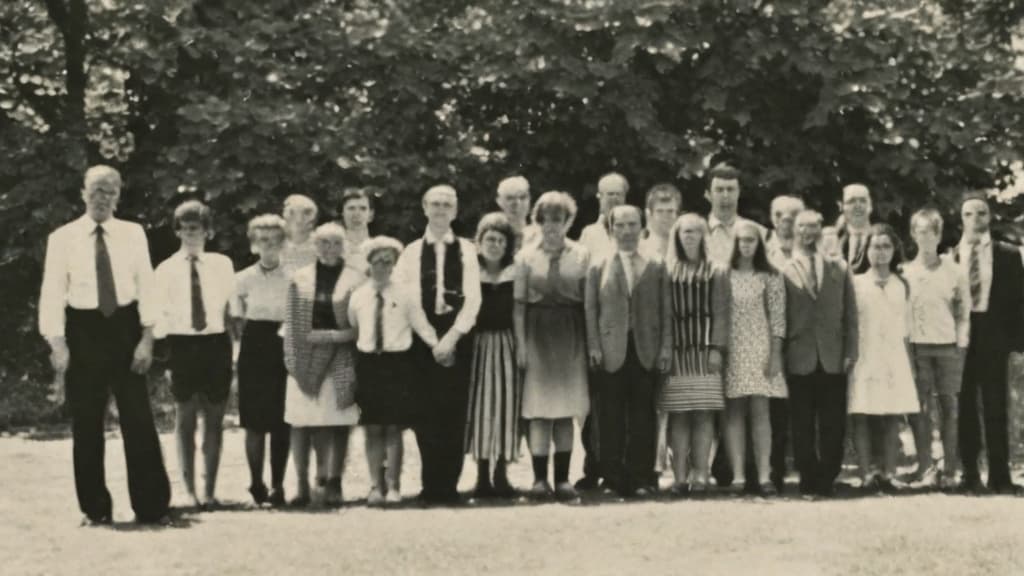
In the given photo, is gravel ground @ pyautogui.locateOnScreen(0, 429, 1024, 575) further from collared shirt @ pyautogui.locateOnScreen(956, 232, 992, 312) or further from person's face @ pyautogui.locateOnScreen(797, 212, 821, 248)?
person's face @ pyautogui.locateOnScreen(797, 212, 821, 248)

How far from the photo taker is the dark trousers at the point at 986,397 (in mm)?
11086

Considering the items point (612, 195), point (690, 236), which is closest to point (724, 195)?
point (690, 236)

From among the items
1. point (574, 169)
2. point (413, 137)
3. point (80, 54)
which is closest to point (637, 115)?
point (574, 169)

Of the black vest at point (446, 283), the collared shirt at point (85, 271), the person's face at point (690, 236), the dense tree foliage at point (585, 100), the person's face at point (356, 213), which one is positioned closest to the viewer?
the collared shirt at point (85, 271)

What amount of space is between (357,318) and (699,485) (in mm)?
2521

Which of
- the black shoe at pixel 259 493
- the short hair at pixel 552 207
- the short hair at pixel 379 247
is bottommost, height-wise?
the black shoe at pixel 259 493

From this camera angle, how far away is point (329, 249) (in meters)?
10.4

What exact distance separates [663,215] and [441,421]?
2096 mm

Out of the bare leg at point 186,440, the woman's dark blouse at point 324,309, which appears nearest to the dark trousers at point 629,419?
the woman's dark blouse at point 324,309

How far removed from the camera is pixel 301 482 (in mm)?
10391

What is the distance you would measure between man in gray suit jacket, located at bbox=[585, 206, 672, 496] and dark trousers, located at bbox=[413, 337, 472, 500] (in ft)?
2.94

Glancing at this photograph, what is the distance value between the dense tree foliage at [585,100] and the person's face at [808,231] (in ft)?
11.0

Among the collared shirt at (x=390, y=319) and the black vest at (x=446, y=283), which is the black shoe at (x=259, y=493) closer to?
the collared shirt at (x=390, y=319)

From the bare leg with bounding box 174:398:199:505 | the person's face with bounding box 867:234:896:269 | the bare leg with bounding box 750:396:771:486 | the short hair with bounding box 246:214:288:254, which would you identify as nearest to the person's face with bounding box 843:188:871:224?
the person's face with bounding box 867:234:896:269
